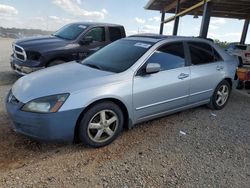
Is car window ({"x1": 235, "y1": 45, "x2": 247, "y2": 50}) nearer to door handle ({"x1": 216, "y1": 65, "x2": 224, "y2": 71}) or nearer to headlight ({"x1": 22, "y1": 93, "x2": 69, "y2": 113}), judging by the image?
door handle ({"x1": 216, "y1": 65, "x2": 224, "y2": 71})

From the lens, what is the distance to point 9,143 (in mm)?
3436

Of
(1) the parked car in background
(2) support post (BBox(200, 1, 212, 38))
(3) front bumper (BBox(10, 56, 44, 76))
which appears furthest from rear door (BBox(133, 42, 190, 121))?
(1) the parked car in background

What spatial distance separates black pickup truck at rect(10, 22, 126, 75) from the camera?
6355 mm

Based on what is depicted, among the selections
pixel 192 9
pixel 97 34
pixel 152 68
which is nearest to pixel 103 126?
pixel 152 68

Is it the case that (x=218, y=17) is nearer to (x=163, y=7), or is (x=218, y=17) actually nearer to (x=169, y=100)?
(x=163, y=7)

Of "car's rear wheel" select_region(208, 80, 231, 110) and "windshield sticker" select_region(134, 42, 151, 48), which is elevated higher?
"windshield sticker" select_region(134, 42, 151, 48)

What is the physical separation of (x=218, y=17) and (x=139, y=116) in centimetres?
2040

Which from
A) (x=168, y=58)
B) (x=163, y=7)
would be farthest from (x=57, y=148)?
(x=163, y=7)

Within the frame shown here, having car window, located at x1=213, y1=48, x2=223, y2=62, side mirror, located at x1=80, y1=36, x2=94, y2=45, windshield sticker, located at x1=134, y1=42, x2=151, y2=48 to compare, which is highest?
windshield sticker, located at x1=134, y1=42, x2=151, y2=48

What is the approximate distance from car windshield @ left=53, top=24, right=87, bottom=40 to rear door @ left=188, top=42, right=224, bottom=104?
3819mm

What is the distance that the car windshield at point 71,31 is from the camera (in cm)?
731

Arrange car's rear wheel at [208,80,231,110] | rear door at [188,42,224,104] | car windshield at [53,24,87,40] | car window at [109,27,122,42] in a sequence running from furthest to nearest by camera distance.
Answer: car window at [109,27,122,42], car windshield at [53,24,87,40], car's rear wheel at [208,80,231,110], rear door at [188,42,224,104]

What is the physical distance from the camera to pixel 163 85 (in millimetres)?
4000

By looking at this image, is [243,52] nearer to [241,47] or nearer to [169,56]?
[241,47]
